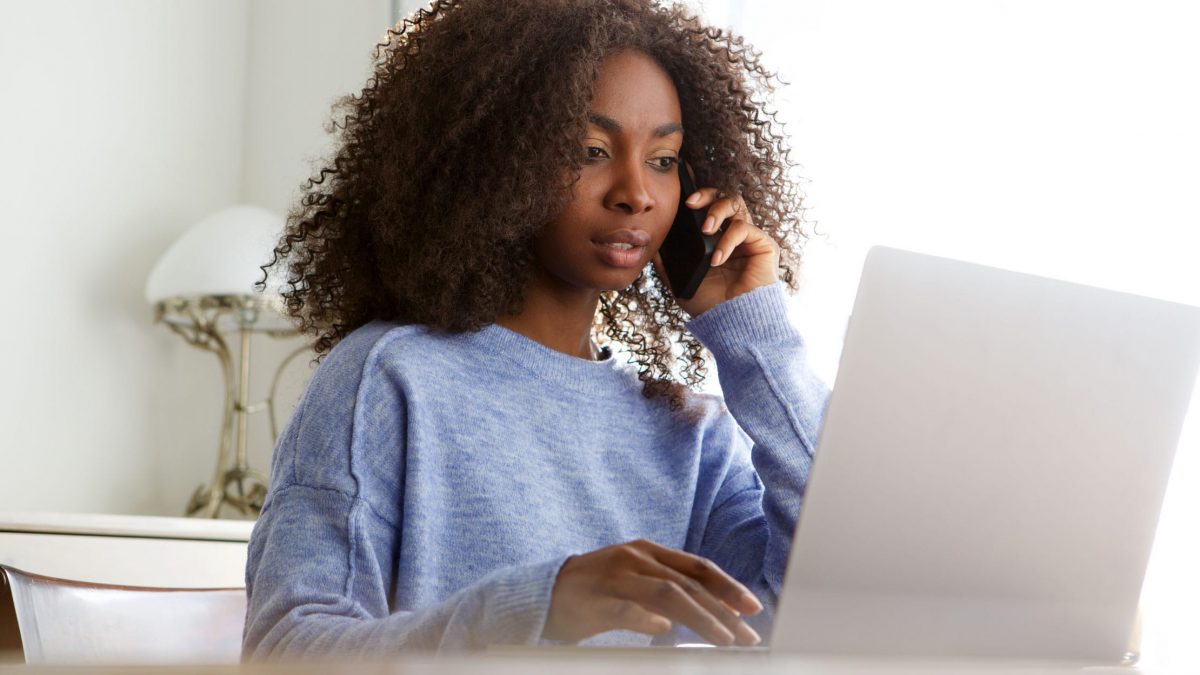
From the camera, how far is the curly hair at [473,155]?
43.3 inches

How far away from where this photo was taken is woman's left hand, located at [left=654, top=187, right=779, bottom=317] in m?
1.20

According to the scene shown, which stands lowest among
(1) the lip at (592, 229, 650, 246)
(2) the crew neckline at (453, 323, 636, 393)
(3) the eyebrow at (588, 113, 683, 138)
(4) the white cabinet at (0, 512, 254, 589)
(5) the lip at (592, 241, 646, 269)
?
(4) the white cabinet at (0, 512, 254, 589)

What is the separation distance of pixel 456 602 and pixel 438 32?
653 millimetres

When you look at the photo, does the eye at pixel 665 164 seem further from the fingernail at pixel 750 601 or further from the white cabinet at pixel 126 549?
the white cabinet at pixel 126 549

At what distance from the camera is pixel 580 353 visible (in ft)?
3.94

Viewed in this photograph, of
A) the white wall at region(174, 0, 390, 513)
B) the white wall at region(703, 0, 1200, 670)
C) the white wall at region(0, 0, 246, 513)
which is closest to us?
the white wall at region(703, 0, 1200, 670)

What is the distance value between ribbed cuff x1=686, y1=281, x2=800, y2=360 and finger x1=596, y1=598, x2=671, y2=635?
0.51 m

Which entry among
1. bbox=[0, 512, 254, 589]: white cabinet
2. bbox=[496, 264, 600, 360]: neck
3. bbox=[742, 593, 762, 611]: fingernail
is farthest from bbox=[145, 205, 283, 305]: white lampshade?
bbox=[742, 593, 762, 611]: fingernail

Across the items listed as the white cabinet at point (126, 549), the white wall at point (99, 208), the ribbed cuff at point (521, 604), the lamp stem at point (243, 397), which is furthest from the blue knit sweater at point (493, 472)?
the white wall at point (99, 208)

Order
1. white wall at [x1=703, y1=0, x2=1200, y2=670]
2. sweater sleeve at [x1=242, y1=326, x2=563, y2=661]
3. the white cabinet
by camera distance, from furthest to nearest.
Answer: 1. white wall at [x1=703, y1=0, x2=1200, y2=670]
2. the white cabinet
3. sweater sleeve at [x1=242, y1=326, x2=563, y2=661]

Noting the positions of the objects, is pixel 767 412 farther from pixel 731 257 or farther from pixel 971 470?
pixel 971 470

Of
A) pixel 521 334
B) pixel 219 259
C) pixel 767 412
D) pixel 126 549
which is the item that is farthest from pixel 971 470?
pixel 219 259

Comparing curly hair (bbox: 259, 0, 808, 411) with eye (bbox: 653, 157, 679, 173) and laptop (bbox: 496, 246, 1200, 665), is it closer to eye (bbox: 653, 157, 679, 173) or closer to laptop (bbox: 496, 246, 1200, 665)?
eye (bbox: 653, 157, 679, 173)

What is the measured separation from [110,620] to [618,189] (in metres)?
0.64
